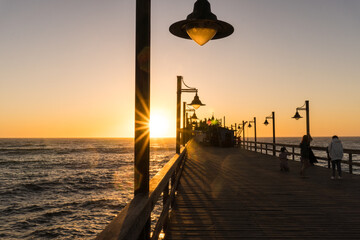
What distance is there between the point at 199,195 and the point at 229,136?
28308 mm

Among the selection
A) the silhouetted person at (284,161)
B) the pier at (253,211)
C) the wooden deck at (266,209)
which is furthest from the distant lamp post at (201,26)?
the silhouetted person at (284,161)

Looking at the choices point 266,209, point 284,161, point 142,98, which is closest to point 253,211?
point 266,209

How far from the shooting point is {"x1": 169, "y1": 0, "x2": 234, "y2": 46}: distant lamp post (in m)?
3.60

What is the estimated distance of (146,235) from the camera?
3389 mm

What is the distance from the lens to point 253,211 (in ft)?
20.4

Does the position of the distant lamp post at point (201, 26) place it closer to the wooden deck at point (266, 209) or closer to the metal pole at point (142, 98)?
the metal pole at point (142, 98)

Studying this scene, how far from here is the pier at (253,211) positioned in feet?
15.4

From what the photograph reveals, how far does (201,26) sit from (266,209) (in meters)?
4.48

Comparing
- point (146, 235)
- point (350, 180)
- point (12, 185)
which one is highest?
point (146, 235)

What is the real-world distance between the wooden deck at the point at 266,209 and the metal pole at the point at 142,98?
1781mm

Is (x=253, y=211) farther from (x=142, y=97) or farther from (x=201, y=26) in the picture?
(x=201, y=26)

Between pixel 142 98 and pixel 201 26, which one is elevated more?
pixel 201 26

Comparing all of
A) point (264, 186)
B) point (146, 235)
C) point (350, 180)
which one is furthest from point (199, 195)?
point (350, 180)

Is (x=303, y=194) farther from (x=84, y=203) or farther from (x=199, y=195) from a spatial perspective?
(x=84, y=203)
